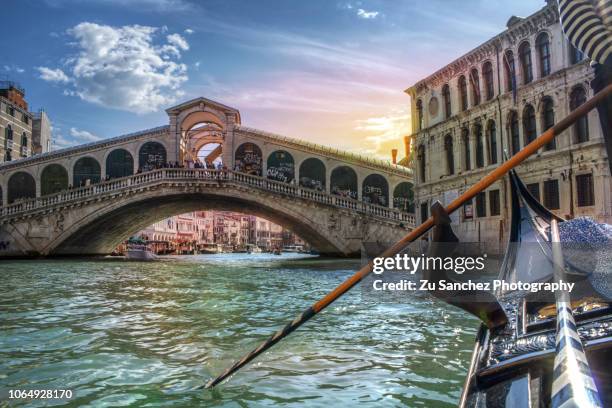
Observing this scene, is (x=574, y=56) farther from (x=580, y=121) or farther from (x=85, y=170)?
(x=85, y=170)

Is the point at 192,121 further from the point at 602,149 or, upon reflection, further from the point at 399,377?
the point at 399,377

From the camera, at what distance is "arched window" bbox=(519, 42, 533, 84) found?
12672 mm

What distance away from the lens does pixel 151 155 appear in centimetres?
2062

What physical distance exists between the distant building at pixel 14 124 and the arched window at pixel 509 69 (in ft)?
83.8

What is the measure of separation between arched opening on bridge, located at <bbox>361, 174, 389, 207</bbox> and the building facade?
3918 mm

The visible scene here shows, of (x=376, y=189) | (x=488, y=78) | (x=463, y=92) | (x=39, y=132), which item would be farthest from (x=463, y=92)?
(x=39, y=132)

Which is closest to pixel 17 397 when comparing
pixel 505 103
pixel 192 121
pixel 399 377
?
pixel 399 377

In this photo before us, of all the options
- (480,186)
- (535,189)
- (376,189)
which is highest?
(376,189)

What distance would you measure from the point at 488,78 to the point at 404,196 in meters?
7.75

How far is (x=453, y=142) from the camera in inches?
595

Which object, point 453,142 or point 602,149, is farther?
point 453,142

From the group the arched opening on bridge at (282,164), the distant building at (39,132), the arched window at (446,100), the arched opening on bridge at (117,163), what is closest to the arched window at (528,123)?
the arched window at (446,100)

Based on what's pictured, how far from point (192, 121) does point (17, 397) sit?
20.3 meters

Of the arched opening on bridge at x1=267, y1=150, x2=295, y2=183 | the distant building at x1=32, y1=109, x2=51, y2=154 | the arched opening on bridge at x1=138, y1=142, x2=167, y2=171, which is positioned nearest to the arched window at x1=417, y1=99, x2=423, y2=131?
the arched opening on bridge at x1=267, y1=150, x2=295, y2=183
